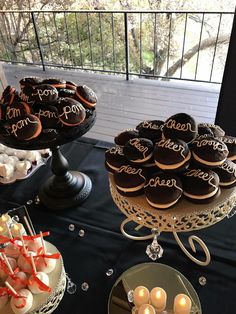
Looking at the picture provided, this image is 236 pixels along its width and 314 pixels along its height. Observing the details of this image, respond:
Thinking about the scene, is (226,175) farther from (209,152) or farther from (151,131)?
(151,131)

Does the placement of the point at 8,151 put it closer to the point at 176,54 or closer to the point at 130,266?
the point at 130,266

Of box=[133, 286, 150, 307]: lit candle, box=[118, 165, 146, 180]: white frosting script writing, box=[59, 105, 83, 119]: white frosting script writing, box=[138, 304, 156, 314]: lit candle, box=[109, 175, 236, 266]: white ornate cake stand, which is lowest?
box=[133, 286, 150, 307]: lit candle

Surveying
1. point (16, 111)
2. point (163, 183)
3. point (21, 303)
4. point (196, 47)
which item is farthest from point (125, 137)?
point (196, 47)

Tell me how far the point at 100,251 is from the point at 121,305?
174mm

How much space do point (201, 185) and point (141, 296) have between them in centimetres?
26

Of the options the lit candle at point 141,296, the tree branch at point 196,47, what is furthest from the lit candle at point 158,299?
the tree branch at point 196,47

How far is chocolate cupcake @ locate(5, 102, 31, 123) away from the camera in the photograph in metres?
0.75

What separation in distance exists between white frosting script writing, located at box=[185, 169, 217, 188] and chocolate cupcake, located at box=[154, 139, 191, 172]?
2 centimetres

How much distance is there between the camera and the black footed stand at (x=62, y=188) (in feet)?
3.10

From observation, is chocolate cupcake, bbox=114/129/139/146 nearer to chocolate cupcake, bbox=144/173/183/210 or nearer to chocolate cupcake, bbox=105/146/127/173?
chocolate cupcake, bbox=105/146/127/173

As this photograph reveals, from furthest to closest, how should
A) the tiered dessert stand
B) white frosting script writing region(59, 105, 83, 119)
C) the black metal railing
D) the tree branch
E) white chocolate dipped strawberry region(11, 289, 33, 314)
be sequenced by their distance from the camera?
the black metal railing → the tree branch → the tiered dessert stand → white frosting script writing region(59, 105, 83, 119) → white chocolate dipped strawberry region(11, 289, 33, 314)

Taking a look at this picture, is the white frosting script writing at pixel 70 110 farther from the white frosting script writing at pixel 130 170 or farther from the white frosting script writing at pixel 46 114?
the white frosting script writing at pixel 130 170

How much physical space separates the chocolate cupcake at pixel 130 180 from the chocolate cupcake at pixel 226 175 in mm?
154

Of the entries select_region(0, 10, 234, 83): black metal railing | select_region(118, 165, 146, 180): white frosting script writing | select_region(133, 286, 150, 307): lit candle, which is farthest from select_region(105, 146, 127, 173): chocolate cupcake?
select_region(0, 10, 234, 83): black metal railing
